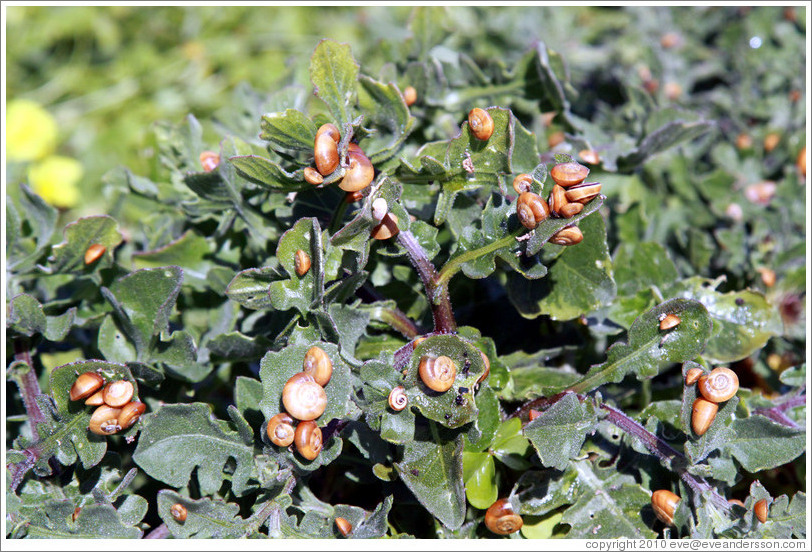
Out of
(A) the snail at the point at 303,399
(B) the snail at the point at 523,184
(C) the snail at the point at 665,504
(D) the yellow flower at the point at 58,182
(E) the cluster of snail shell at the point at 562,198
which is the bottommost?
(D) the yellow flower at the point at 58,182

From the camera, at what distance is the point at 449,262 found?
1301mm

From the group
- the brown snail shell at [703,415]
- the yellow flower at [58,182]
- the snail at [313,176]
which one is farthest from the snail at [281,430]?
the yellow flower at [58,182]

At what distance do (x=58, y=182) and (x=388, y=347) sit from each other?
2.48m

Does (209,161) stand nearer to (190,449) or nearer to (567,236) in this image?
(190,449)

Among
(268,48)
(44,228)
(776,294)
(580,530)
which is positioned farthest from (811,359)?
(268,48)

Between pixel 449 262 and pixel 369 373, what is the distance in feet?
0.90

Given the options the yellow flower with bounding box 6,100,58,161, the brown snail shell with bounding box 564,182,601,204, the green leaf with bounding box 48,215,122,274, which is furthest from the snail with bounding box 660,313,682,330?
the yellow flower with bounding box 6,100,58,161

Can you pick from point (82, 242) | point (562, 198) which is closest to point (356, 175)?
point (562, 198)

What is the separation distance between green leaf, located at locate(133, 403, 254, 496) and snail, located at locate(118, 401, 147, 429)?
0.03 meters

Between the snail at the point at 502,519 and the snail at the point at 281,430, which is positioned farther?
the snail at the point at 502,519

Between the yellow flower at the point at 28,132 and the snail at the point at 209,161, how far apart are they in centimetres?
215

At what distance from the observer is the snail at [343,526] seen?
128cm

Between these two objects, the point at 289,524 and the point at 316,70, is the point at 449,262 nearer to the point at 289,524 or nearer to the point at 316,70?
the point at 316,70

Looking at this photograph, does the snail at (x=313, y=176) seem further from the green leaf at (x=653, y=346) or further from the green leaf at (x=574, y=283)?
the green leaf at (x=653, y=346)
